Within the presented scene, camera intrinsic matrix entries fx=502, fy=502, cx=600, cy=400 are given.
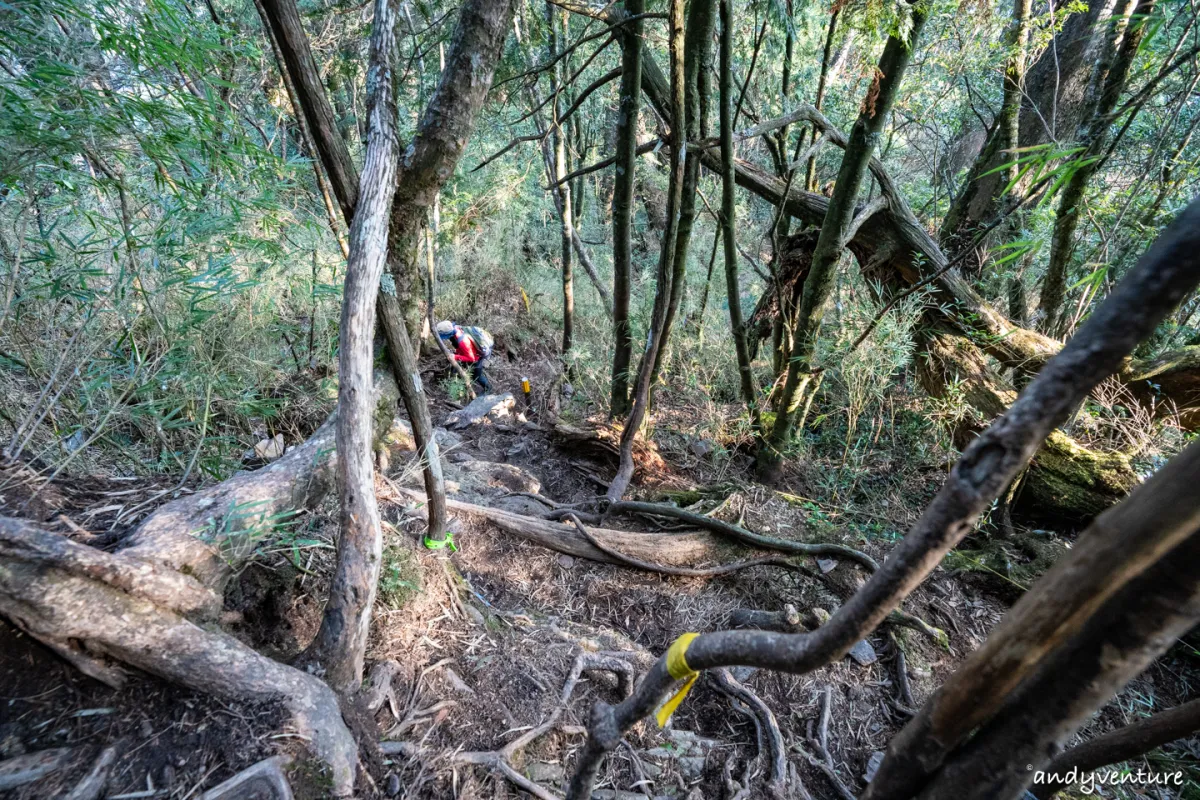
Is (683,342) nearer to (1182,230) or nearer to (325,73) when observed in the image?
(325,73)

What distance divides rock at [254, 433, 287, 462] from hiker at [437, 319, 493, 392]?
3.48m

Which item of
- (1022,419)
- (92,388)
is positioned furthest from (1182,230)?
(92,388)

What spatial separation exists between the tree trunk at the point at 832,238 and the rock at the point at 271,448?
126 inches

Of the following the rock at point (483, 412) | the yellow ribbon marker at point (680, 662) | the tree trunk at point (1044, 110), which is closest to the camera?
the yellow ribbon marker at point (680, 662)

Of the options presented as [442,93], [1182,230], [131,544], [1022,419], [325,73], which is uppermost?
[325,73]

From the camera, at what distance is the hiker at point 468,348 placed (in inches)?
243

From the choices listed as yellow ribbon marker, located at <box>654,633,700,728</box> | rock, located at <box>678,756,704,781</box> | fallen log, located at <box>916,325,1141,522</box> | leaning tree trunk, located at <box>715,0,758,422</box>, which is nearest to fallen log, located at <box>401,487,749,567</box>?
rock, located at <box>678,756,704,781</box>

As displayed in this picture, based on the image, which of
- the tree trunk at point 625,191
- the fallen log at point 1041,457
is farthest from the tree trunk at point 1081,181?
the tree trunk at point 625,191

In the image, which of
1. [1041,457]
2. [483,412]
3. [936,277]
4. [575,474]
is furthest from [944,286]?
[483,412]

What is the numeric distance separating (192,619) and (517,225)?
8723 millimetres

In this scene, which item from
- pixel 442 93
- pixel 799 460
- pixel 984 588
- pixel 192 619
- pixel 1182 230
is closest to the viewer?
pixel 1182 230

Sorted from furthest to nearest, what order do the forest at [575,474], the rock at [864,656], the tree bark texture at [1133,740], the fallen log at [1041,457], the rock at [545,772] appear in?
the fallen log at [1041,457], the rock at [864,656], the rock at [545,772], the tree bark texture at [1133,740], the forest at [575,474]

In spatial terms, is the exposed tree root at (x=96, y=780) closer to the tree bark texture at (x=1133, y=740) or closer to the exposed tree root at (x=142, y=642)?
the exposed tree root at (x=142, y=642)

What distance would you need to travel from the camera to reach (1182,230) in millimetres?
498
